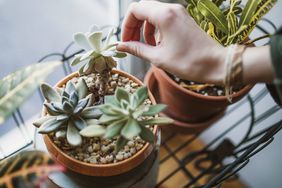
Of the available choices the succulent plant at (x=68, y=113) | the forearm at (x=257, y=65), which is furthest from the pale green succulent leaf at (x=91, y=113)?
the forearm at (x=257, y=65)

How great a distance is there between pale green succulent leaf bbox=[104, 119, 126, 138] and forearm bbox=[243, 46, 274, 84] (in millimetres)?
185

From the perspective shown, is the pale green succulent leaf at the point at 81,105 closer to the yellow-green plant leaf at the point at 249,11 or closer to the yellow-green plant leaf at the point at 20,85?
the yellow-green plant leaf at the point at 20,85

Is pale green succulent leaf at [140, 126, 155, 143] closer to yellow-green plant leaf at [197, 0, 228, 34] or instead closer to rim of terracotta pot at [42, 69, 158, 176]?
rim of terracotta pot at [42, 69, 158, 176]

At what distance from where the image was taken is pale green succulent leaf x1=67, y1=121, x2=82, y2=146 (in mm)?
541

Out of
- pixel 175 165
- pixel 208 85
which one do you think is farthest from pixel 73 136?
pixel 175 165

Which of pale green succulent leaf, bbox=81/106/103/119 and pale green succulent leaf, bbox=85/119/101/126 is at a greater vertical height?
pale green succulent leaf, bbox=81/106/103/119

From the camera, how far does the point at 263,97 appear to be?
100cm

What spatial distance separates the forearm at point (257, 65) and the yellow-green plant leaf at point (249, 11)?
17 cm

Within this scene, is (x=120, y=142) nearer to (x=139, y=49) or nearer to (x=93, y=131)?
(x=93, y=131)

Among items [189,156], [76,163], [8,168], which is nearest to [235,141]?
[189,156]

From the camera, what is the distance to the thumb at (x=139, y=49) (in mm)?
571

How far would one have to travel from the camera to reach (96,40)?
1.93 ft

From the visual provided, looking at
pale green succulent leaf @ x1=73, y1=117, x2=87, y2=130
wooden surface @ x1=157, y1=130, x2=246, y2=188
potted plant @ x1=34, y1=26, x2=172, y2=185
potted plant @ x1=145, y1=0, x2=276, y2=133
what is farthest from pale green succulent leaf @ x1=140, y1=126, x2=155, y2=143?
wooden surface @ x1=157, y1=130, x2=246, y2=188

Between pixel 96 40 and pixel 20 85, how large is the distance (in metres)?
0.19
